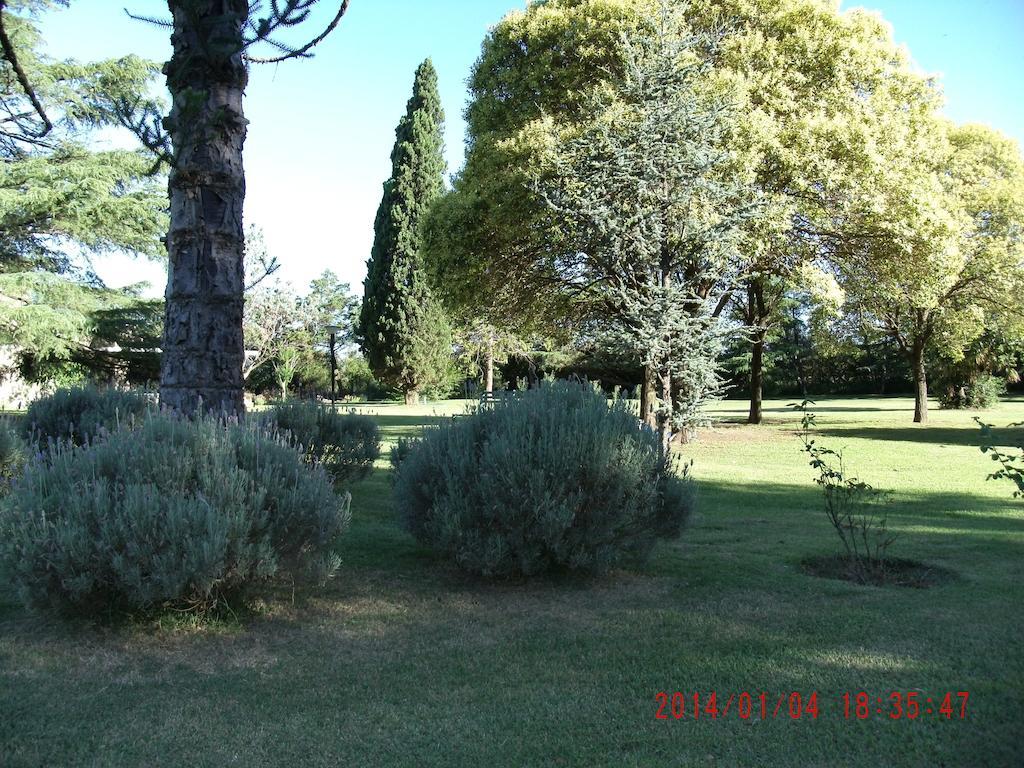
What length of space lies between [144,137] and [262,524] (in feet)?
7.01

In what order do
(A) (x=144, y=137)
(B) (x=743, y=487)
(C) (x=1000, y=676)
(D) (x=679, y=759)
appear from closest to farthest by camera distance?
(D) (x=679, y=759) → (A) (x=144, y=137) → (C) (x=1000, y=676) → (B) (x=743, y=487)

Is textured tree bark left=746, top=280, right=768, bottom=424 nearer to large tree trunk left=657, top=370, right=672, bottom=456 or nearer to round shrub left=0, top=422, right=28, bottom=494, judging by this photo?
large tree trunk left=657, top=370, right=672, bottom=456

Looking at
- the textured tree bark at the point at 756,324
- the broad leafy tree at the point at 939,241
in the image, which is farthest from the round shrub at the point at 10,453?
the textured tree bark at the point at 756,324

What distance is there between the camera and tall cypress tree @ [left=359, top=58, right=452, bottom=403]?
3616 cm

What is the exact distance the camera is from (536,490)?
15.7 feet

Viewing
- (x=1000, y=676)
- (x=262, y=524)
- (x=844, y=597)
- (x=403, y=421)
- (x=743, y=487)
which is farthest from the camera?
(x=403, y=421)

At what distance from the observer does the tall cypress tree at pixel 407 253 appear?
36.2 meters

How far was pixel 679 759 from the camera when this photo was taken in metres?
2.77

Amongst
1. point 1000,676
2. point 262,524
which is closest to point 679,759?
point 1000,676

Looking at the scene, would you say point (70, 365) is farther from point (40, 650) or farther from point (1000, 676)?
point (1000, 676)

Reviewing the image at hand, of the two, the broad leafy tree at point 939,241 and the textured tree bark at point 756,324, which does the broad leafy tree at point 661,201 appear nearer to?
the broad leafy tree at point 939,241

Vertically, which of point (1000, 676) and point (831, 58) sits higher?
point (831, 58)

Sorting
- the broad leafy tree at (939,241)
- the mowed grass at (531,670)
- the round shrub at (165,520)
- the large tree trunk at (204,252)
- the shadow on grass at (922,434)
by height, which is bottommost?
the mowed grass at (531,670)

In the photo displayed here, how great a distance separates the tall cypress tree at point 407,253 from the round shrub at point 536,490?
1227 inches
